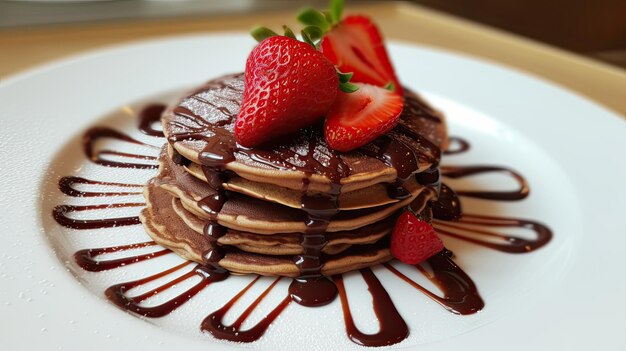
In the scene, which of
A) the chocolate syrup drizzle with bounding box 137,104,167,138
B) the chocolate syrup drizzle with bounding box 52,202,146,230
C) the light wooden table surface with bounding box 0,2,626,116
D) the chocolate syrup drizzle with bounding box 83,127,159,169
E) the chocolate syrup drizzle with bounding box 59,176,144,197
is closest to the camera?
the chocolate syrup drizzle with bounding box 52,202,146,230

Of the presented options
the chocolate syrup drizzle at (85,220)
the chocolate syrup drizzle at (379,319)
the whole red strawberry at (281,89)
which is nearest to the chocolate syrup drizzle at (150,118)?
the chocolate syrup drizzle at (85,220)

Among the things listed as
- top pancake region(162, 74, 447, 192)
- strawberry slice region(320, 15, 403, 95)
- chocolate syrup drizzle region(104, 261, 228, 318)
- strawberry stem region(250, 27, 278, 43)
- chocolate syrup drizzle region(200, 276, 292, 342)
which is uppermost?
strawberry slice region(320, 15, 403, 95)

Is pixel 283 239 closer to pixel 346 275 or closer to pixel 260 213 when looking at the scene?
pixel 260 213

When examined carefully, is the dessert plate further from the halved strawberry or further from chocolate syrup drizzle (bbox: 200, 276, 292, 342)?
the halved strawberry

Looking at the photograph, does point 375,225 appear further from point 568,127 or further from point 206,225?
point 568,127

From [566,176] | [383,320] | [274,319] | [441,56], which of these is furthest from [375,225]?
[441,56]

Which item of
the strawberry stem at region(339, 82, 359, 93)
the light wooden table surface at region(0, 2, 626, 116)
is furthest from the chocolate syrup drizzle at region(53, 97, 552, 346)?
the light wooden table surface at region(0, 2, 626, 116)

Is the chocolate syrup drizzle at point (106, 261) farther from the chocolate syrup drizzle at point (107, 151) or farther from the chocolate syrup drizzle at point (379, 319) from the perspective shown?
the chocolate syrup drizzle at point (379, 319)
